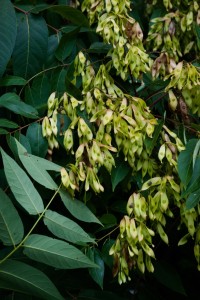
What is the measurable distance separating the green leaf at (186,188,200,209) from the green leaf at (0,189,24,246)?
14.6 inches

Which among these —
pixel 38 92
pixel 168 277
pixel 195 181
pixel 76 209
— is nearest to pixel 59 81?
pixel 38 92

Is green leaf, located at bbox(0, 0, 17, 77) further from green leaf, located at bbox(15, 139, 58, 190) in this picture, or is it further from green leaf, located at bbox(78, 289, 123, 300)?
green leaf, located at bbox(78, 289, 123, 300)

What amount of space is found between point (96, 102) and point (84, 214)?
0.28m

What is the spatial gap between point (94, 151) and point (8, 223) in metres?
0.25

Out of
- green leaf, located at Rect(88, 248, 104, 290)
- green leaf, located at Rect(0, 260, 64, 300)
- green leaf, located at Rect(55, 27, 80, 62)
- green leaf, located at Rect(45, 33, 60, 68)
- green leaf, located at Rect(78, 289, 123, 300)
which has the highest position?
green leaf, located at Rect(55, 27, 80, 62)

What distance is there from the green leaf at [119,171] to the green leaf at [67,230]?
0.60 feet

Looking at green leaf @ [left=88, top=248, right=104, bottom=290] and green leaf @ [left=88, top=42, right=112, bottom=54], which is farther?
green leaf @ [left=88, top=42, right=112, bottom=54]

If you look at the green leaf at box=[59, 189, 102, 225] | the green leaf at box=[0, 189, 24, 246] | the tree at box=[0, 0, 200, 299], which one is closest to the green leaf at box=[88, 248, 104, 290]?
the tree at box=[0, 0, 200, 299]

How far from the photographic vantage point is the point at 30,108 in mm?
1338

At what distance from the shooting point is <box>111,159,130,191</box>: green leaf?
48.8 inches

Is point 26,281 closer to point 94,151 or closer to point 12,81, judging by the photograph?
point 94,151

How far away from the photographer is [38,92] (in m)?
1.46

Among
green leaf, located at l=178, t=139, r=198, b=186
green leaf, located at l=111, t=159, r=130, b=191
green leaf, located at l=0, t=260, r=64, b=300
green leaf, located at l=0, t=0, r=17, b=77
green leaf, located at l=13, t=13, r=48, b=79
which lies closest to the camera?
green leaf, located at l=0, t=260, r=64, b=300

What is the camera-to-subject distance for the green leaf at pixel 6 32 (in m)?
1.38
